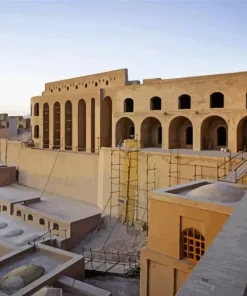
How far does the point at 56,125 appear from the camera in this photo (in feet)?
89.1

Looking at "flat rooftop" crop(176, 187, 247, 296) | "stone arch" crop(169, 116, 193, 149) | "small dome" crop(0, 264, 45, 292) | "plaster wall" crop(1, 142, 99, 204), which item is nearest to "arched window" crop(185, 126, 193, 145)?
"stone arch" crop(169, 116, 193, 149)

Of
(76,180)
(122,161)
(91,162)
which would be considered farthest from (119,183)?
(76,180)

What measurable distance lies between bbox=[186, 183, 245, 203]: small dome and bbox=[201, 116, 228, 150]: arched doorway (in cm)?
1029

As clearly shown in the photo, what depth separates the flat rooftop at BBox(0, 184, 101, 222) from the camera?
54.4 feet

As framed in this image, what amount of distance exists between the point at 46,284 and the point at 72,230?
20.3 feet

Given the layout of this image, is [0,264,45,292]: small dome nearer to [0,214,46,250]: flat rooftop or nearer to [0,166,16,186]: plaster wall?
[0,214,46,250]: flat rooftop

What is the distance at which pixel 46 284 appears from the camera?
8828mm

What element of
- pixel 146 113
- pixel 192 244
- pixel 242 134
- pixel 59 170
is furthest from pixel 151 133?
pixel 192 244

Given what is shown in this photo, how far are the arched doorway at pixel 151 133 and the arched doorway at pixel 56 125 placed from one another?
878 centimetres

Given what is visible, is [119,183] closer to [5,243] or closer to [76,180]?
[76,180]

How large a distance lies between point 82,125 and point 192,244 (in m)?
19.0

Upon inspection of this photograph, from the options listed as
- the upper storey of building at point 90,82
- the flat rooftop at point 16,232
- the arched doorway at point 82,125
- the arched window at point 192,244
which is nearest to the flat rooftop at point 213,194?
the arched window at point 192,244

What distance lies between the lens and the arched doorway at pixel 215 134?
1855 centimetres

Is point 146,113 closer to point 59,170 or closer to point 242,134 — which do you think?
point 242,134
